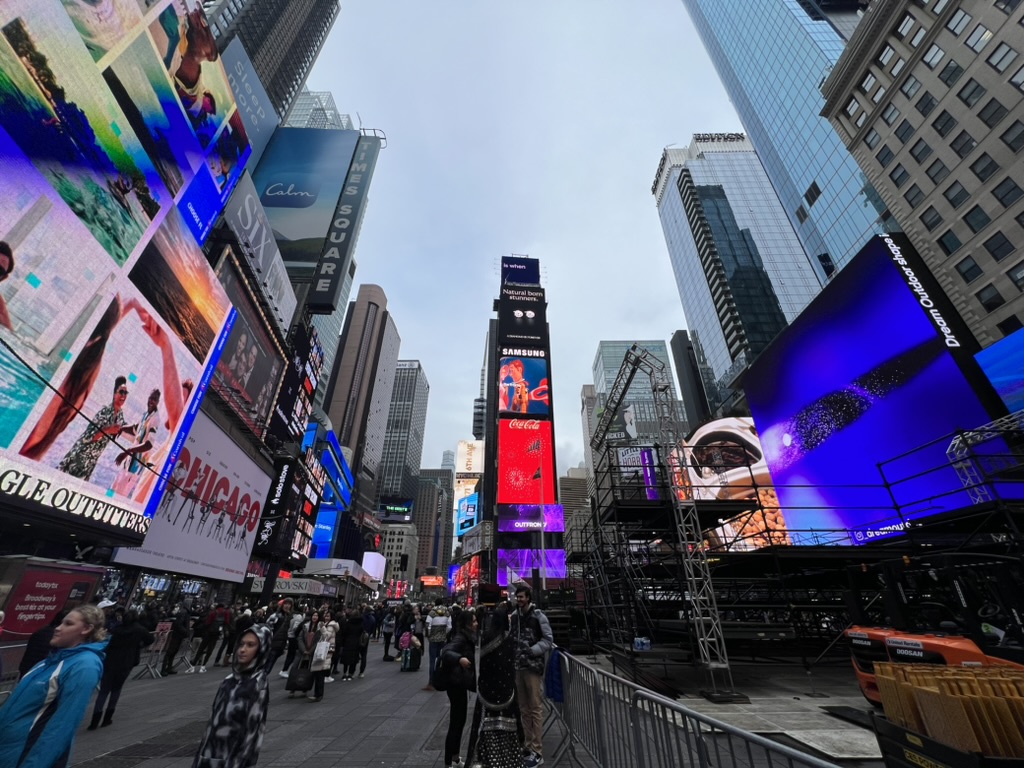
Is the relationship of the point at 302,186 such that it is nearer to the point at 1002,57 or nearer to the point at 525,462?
the point at 525,462

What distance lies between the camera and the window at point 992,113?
1117 inches

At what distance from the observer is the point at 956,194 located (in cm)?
3109

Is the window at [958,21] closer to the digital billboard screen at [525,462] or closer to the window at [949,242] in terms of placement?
the window at [949,242]

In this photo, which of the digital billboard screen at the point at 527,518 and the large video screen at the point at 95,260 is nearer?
the large video screen at the point at 95,260

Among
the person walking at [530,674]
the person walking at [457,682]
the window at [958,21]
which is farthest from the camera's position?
the window at [958,21]

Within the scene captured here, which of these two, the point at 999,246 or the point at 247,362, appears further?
the point at 999,246

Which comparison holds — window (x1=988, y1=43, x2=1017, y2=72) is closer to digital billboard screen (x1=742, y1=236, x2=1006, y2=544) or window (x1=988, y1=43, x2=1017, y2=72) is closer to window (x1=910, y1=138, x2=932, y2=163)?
window (x1=910, y1=138, x2=932, y2=163)

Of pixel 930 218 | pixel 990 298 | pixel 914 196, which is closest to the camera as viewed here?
pixel 990 298

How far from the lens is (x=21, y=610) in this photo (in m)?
9.08

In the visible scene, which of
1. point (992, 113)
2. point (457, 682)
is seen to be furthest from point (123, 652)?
point (992, 113)

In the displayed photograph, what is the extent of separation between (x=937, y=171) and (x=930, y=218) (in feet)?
11.4

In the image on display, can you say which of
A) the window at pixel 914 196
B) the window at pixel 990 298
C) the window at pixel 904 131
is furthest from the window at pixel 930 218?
the window at pixel 990 298

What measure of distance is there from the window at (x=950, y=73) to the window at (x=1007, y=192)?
9.32m

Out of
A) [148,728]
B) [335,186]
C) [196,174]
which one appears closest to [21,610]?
[148,728]
